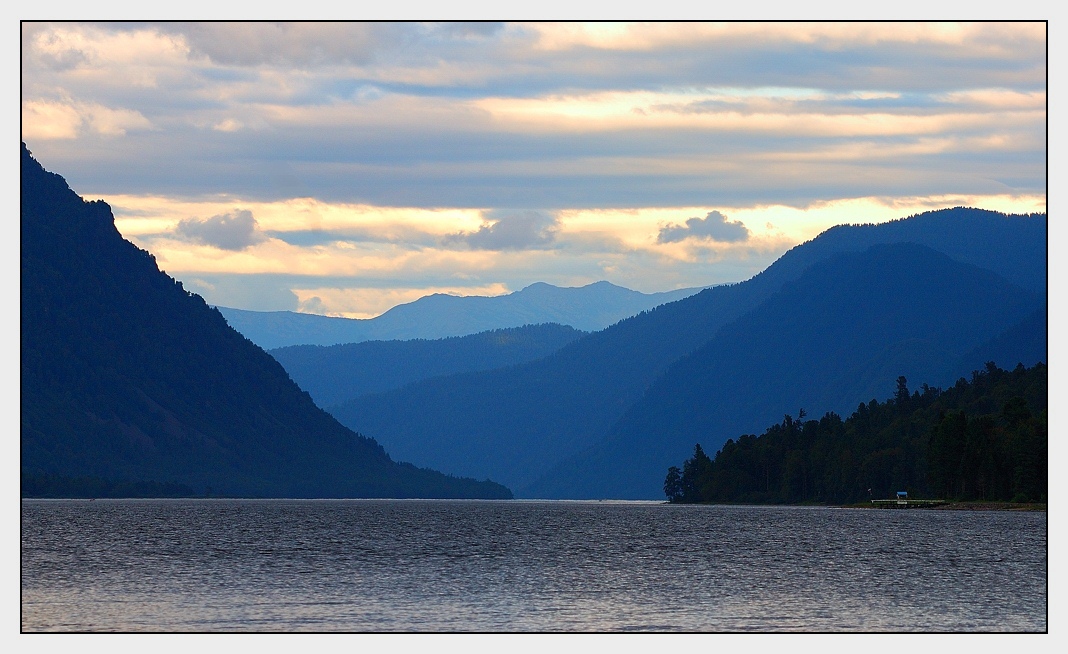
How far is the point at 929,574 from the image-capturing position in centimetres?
13025

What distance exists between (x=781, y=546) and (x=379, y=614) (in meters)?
86.2

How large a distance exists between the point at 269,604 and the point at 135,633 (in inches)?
759

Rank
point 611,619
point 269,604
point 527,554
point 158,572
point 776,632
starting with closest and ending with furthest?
point 776,632 → point 611,619 → point 269,604 → point 158,572 → point 527,554

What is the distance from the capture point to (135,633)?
83750 millimetres

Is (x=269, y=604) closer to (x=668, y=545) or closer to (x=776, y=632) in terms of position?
(x=776, y=632)
